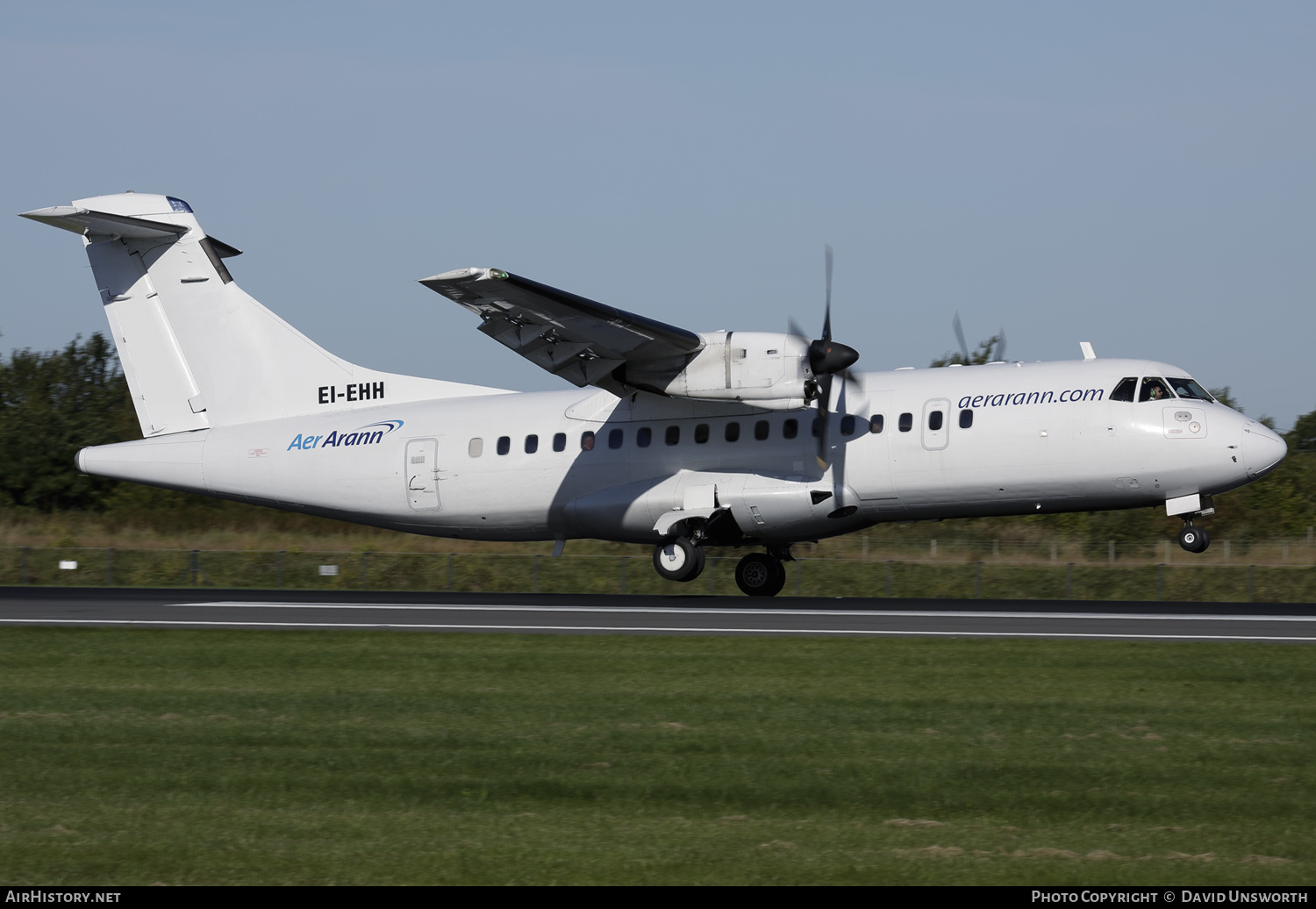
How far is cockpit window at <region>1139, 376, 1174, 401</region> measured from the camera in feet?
70.0

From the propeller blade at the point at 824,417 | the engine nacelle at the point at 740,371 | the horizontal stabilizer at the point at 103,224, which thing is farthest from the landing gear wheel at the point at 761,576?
the horizontal stabilizer at the point at 103,224

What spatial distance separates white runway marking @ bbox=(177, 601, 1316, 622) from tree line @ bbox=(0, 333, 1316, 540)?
10.8 meters

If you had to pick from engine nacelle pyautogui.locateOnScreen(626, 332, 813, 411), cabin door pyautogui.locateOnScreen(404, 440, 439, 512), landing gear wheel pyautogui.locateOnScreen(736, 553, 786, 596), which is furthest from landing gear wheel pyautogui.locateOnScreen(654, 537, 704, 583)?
cabin door pyautogui.locateOnScreen(404, 440, 439, 512)

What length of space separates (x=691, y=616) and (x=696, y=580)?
33.0 ft

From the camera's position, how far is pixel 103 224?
1021 inches

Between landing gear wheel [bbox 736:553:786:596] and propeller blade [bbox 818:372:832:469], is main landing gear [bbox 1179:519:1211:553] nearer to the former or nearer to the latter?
propeller blade [bbox 818:372:832:469]

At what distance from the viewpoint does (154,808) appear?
7816 mm

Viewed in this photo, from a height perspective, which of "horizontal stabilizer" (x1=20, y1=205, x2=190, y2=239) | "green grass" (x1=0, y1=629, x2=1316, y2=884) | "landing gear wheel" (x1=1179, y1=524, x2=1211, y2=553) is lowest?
"green grass" (x1=0, y1=629, x2=1316, y2=884)

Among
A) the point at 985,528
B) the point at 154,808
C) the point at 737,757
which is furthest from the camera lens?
the point at 985,528

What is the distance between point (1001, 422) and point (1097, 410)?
1.54 metres

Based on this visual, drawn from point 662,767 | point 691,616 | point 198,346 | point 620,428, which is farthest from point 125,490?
point 662,767

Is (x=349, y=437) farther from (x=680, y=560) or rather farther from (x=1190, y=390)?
(x=1190, y=390)
